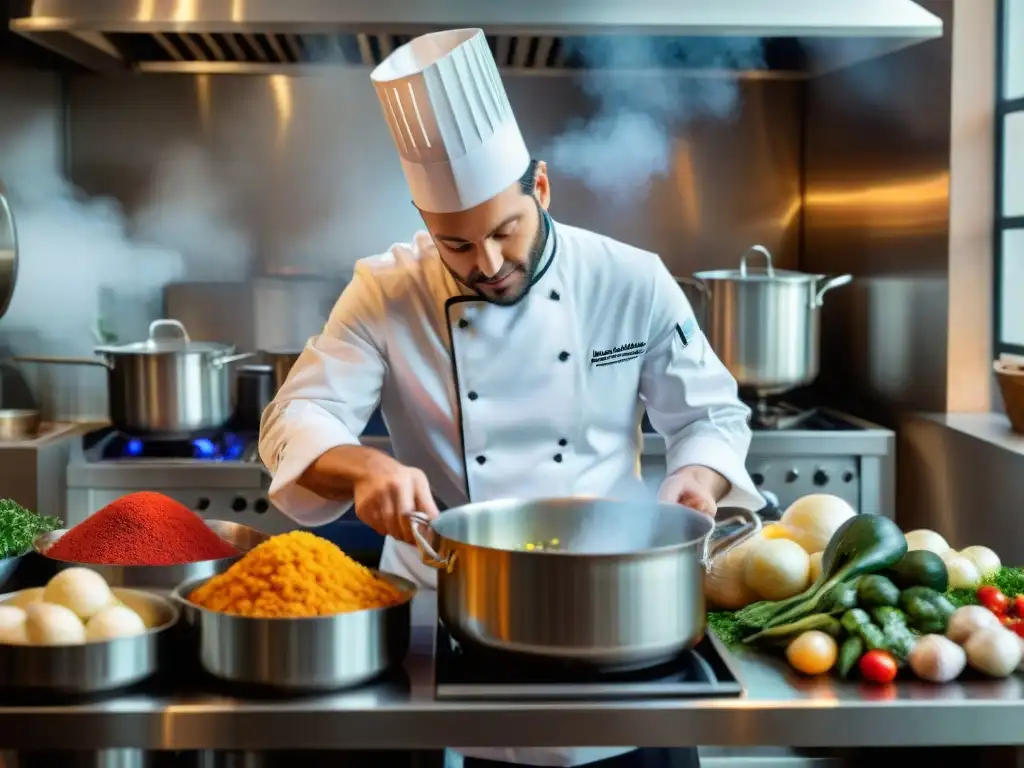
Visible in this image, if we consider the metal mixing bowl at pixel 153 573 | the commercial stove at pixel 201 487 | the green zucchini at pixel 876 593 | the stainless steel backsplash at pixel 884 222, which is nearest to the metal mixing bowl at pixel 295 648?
the metal mixing bowl at pixel 153 573

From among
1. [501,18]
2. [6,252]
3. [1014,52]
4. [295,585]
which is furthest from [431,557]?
[6,252]

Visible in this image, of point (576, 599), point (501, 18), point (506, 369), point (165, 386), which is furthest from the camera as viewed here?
point (165, 386)

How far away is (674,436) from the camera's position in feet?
6.56

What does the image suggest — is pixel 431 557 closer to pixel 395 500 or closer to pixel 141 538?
pixel 395 500

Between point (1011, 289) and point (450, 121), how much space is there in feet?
6.07

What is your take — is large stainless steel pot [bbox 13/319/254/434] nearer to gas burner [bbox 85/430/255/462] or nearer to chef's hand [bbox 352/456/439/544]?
gas burner [bbox 85/430/255/462]

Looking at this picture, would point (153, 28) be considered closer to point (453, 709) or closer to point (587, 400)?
point (587, 400)

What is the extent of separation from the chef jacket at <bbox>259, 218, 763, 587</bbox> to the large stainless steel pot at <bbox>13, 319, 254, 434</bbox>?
3.81ft

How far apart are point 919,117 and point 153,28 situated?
77.2 inches

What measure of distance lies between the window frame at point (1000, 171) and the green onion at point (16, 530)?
91.1 inches

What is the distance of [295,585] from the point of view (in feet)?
4.00

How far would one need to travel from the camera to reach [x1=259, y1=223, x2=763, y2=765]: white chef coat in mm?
1968

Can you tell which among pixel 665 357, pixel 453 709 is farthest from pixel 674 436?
pixel 453 709

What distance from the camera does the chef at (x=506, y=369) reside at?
1.77 m
